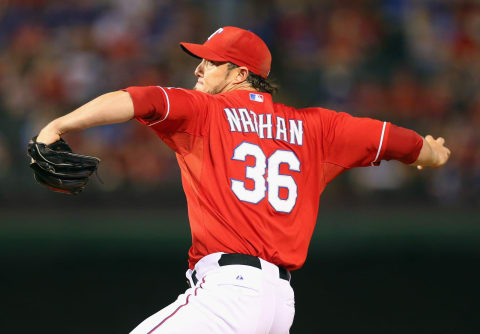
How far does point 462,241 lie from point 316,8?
3.65 m

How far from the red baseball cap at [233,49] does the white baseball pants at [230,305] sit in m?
0.80

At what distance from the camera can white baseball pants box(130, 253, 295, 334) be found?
7.82 feet

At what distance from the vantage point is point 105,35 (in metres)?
7.56

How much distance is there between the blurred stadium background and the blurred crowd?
0.06ft

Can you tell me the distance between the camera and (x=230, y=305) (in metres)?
2.43

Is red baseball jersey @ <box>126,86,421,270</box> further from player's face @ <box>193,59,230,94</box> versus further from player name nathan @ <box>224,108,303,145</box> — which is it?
player's face @ <box>193,59,230,94</box>

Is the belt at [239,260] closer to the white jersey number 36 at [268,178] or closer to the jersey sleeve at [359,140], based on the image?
the white jersey number 36 at [268,178]

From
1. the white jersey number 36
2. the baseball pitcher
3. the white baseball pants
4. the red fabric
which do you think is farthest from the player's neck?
the white baseball pants

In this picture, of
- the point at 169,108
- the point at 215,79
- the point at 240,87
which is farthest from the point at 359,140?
the point at 169,108

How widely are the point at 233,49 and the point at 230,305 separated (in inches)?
40.5

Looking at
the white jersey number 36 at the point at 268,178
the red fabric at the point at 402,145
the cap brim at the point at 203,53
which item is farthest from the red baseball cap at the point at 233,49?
the red fabric at the point at 402,145

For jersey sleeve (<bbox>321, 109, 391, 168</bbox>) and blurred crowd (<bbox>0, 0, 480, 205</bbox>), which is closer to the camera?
jersey sleeve (<bbox>321, 109, 391, 168</bbox>)

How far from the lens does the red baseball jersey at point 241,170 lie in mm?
2561

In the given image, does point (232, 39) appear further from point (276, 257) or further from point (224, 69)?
point (276, 257)
